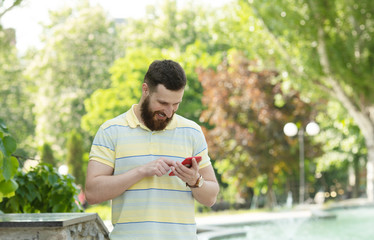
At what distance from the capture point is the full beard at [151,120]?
2.25 meters

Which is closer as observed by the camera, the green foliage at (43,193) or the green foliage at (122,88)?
the green foliage at (43,193)

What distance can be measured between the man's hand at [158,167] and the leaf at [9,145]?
1.17m

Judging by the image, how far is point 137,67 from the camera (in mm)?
24891

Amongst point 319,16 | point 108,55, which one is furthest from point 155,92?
point 108,55

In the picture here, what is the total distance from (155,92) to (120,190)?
0.38 metres

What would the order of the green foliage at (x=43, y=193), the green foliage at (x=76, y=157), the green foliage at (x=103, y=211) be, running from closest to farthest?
the green foliage at (x=43, y=193) → the green foliage at (x=103, y=211) → the green foliage at (x=76, y=157)

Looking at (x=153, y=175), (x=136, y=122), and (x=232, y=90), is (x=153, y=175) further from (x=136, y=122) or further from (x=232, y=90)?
(x=232, y=90)

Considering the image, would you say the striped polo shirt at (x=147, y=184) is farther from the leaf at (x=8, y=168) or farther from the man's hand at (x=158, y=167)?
the leaf at (x=8, y=168)

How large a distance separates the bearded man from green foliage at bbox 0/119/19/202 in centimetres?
95

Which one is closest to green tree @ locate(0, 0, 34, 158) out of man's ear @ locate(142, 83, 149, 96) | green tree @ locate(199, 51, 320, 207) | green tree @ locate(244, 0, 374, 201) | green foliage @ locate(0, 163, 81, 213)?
green tree @ locate(199, 51, 320, 207)

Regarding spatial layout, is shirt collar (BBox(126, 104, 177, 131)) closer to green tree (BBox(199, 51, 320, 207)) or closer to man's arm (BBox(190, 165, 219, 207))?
man's arm (BBox(190, 165, 219, 207))

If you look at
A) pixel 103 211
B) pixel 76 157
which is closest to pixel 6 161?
pixel 103 211

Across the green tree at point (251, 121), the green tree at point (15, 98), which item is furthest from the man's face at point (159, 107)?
the green tree at point (15, 98)

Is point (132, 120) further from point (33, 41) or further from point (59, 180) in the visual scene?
point (33, 41)
